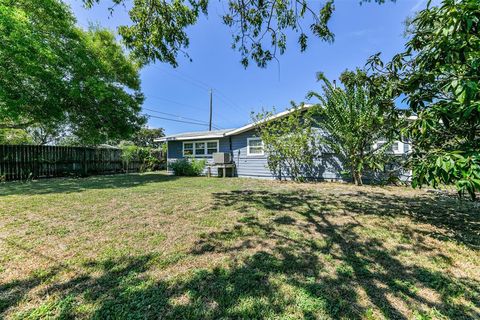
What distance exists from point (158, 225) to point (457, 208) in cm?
608

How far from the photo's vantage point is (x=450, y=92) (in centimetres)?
244

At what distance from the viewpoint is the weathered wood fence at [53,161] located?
29.1ft

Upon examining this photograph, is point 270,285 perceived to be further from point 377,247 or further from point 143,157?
point 143,157

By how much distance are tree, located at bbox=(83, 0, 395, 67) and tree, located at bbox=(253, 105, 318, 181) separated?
4.95 meters

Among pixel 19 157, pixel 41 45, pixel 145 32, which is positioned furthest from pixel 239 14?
pixel 19 157

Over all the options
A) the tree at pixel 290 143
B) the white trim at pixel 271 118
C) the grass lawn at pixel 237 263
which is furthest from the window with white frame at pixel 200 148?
the grass lawn at pixel 237 263

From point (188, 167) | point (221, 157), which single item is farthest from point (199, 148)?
point (221, 157)

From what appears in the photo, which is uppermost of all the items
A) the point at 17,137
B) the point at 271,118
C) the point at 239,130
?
the point at 17,137

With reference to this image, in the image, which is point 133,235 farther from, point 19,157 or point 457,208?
point 19,157

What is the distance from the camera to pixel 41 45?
778cm

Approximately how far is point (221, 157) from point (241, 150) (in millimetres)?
1120

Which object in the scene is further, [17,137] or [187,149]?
[17,137]

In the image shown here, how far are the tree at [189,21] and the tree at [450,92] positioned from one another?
162 centimetres

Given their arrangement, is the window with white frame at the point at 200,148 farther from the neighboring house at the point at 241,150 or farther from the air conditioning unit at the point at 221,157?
the air conditioning unit at the point at 221,157
